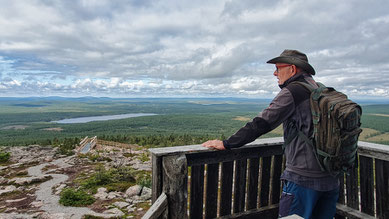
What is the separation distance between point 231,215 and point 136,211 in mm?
2432

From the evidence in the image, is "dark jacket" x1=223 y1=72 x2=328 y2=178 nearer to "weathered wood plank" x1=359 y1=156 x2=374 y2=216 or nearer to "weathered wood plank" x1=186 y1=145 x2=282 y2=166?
"weathered wood plank" x1=186 y1=145 x2=282 y2=166

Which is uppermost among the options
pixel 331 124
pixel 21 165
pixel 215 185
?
pixel 331 124

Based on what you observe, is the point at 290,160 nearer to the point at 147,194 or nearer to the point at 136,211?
the point at 136,211

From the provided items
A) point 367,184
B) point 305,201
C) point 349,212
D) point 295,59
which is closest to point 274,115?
point 295,59

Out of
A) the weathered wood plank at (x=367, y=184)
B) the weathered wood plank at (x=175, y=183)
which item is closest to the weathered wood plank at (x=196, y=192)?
the weathered wood plank at (x=175, y=183)

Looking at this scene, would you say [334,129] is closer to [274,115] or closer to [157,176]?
[274,115]

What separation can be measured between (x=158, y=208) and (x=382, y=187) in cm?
246

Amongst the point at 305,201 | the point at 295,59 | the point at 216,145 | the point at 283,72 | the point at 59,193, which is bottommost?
the point at 59,193

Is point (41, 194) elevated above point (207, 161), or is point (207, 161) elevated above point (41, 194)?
point (207, 161)

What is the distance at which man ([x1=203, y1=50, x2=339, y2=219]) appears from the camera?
206 cm

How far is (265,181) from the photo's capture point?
Answer: 3.18 meters

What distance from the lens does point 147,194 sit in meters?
5.63

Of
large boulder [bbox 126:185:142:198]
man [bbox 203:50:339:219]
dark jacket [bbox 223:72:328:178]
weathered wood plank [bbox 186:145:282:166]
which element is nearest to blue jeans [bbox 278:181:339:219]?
man [bbox 203:50:339:219]

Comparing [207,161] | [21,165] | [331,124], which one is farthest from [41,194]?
[331,124]
